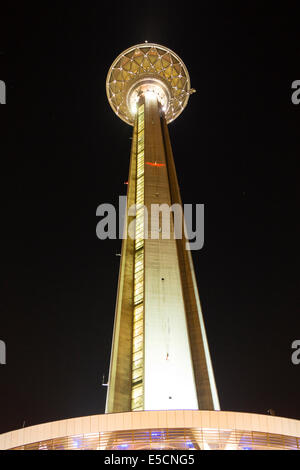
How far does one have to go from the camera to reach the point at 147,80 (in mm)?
52562

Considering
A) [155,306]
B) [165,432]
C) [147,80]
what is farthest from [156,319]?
[147,80]

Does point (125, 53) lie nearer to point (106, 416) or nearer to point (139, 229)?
point (139, 229)

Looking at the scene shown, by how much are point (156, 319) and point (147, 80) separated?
2838 cm

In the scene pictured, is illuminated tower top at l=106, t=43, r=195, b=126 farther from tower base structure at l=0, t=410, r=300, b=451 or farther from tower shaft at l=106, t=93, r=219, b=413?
tower base structure at l=0, t=410, r=300, b=451

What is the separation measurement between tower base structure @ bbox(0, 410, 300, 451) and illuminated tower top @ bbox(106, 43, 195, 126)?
1476 inches

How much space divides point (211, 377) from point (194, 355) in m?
1.71

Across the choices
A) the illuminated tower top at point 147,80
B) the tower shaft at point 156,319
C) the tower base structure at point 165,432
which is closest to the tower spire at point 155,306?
the tower shaft at point 156,319

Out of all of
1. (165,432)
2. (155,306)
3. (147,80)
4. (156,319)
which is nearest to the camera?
(165,432)

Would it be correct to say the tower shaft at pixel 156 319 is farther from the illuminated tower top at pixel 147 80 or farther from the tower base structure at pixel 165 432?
the illuminated tower top at pixel 147 80

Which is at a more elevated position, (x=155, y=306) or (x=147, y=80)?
(x=147, y=80)

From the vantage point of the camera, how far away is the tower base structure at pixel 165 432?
21.3 m

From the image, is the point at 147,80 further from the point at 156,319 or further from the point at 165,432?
the point at 165,432
